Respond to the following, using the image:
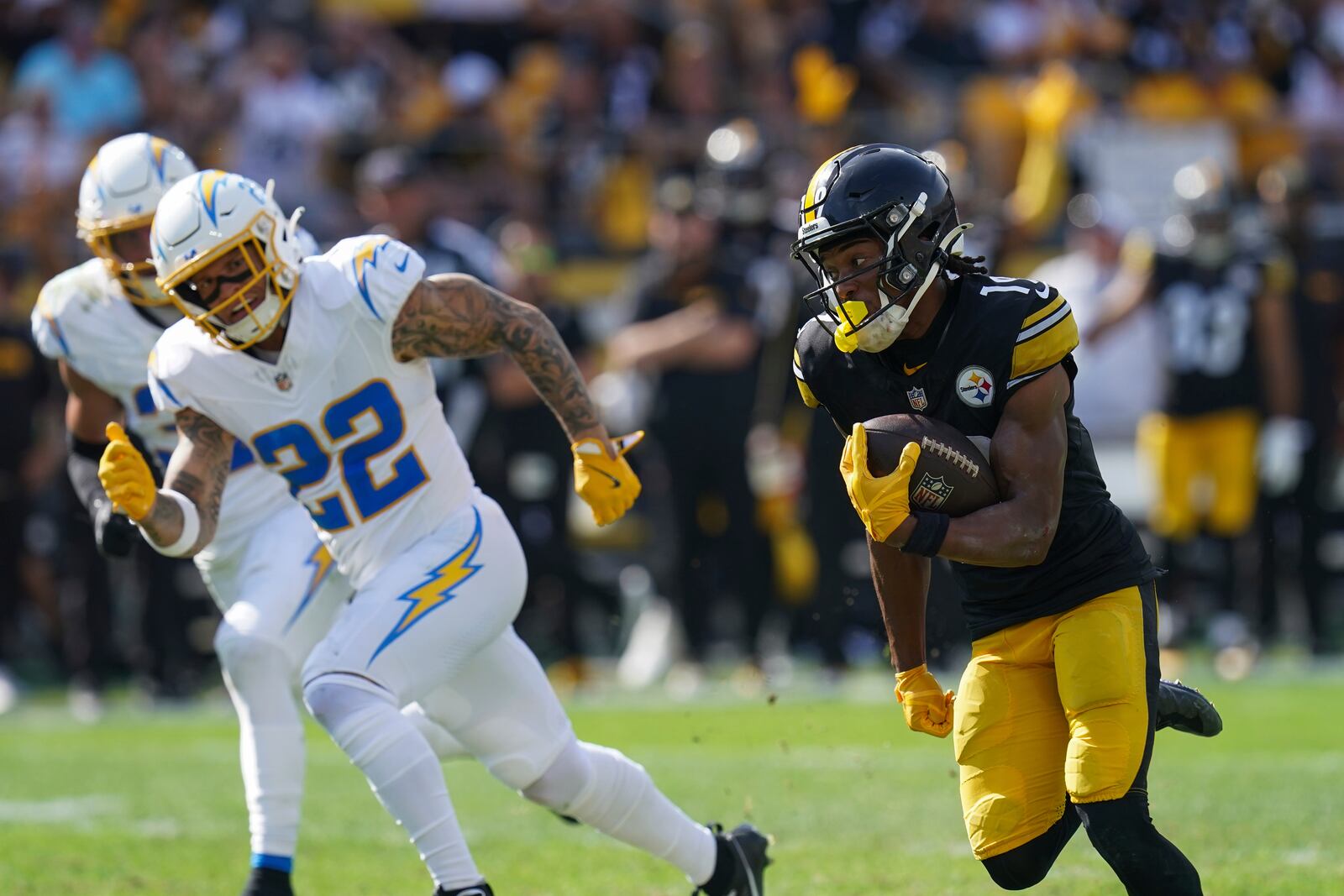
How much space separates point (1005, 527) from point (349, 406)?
5.49 ft

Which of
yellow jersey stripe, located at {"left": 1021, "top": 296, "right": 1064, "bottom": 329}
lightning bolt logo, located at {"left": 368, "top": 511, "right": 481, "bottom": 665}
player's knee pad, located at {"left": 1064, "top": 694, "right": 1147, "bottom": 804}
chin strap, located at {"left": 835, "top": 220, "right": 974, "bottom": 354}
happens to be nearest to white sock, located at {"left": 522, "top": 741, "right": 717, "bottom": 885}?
lightning bolt logo, located at {"left": 368, "top": 511, "right": 481, "bottom": 665}

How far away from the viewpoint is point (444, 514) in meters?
4.50

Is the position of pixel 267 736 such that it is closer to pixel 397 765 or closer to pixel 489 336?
pixel 397 765

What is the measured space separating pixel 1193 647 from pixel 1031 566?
6380mm

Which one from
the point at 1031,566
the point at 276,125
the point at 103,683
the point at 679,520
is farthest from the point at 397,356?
the point at 276,125

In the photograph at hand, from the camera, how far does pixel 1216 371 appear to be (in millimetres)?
9039

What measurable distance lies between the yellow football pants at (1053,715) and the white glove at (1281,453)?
18.7ft

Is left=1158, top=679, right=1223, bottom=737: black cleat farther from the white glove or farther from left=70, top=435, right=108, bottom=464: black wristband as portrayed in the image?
the white glove

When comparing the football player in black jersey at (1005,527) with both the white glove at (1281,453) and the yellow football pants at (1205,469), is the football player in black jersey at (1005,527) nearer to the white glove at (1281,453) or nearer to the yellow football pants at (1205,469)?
the yellow football pants at (1205,469)

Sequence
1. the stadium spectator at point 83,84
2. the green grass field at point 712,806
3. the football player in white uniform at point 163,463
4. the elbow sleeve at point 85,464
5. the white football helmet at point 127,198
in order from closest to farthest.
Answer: the football player in white uniform at point 163,463
the green grass field at point 712,806
the white football helmet at point 127,198
the elbow sleeve at point 85,464
the stadium spectator at point 83,84

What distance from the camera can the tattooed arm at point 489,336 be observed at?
4.40m

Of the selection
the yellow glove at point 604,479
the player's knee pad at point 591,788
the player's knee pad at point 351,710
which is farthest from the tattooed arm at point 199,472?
the player's knee pad at point 591,788

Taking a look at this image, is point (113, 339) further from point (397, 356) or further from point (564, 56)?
point (564, 56)

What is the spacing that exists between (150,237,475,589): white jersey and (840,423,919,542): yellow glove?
1279 millimetres
